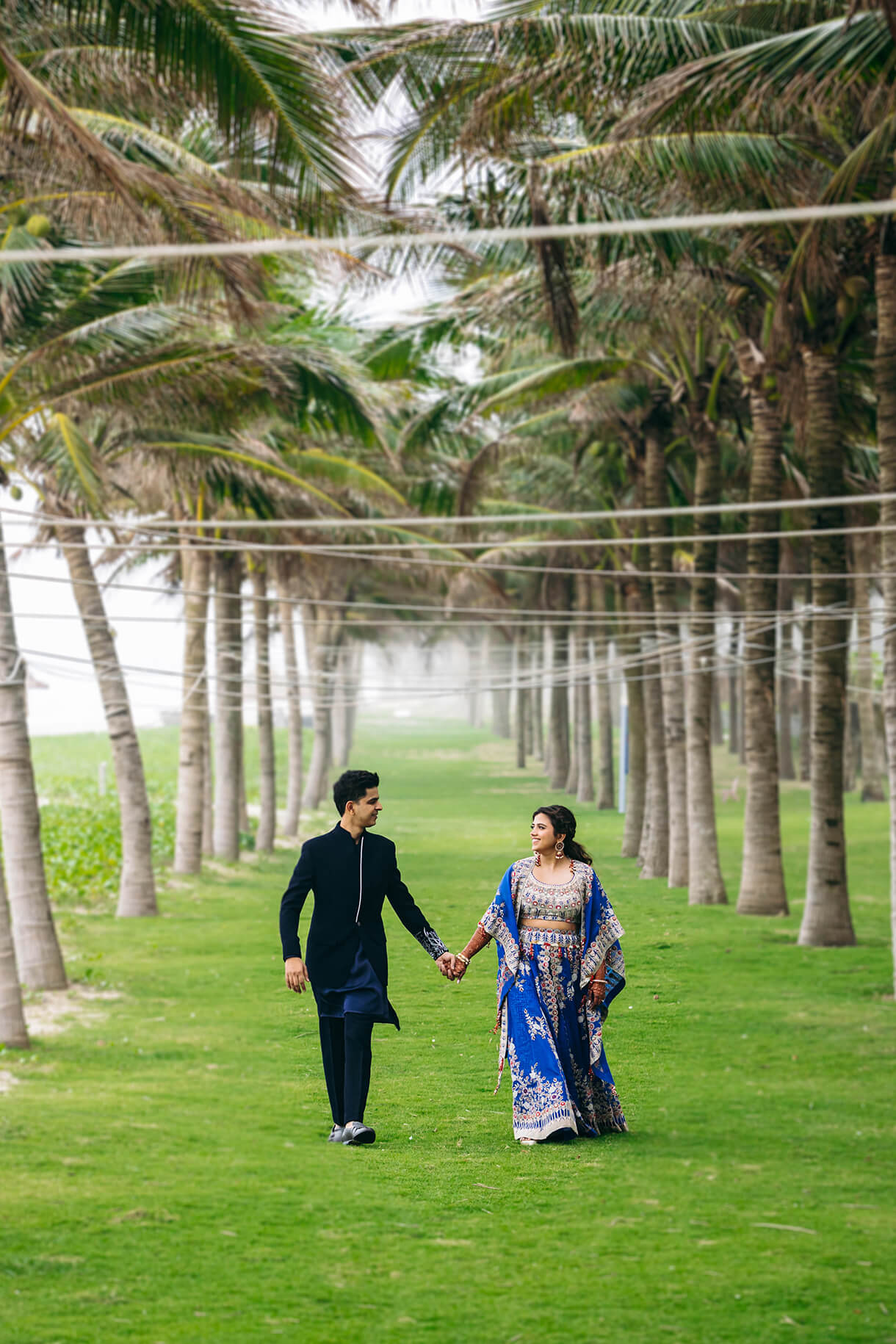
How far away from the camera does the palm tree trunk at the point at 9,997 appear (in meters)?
10.9

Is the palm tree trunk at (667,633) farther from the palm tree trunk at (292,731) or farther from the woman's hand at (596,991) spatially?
the woman's hand at (596,991)

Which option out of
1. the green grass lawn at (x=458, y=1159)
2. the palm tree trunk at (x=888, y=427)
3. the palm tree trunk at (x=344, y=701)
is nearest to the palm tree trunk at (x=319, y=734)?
the palm tree trunk at (x=344, y=701)

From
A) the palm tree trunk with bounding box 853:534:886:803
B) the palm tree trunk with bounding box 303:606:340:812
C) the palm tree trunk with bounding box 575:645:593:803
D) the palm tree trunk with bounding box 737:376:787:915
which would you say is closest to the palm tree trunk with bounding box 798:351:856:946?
the palm tree trunk with bounding box 737:376:787:915

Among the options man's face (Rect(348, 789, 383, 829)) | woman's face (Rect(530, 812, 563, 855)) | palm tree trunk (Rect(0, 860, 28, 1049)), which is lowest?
palm tree trunk (Rect(0, 860, 28, 1049))

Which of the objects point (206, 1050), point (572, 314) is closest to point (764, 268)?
point (572, 314)

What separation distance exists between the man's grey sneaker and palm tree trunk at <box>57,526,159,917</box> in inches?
531

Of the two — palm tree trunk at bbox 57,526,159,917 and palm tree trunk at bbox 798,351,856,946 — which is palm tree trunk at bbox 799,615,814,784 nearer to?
palm tree trunk at bbox 798,351,856,946

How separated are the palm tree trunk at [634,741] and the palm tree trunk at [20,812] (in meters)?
4.57

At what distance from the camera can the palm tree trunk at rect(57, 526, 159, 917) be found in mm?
16344

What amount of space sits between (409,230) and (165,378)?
534cm

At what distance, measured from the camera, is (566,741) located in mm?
23344

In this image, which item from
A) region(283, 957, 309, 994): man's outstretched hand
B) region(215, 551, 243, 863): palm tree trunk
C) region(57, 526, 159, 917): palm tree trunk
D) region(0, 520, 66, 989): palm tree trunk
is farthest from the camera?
region(215, 551, 243, 863): palm tree trunk

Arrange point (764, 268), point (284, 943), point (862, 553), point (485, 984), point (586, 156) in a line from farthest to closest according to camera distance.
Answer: point (862, 553)
point (764, 268)
point (586, 156)
point (485, 984)
point (284, 943)

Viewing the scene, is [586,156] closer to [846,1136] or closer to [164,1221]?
[846,1136]
